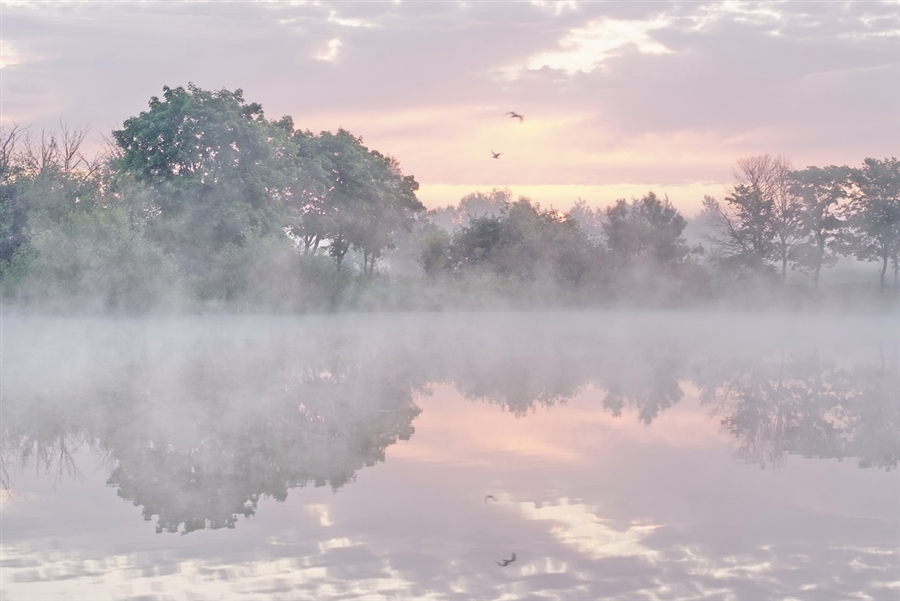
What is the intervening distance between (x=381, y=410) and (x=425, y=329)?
17792 mm

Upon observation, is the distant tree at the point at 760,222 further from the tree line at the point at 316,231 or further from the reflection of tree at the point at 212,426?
the reflection of tree at the point at 212,426

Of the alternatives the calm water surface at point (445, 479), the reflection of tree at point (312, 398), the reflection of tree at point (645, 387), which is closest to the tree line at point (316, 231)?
the reflection of tree at point (312, 398)

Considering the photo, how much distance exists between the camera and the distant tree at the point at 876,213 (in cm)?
5044

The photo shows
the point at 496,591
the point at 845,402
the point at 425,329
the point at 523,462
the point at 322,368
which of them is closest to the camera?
the point at 496,591

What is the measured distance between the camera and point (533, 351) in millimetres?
23547

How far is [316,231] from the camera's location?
4531cm

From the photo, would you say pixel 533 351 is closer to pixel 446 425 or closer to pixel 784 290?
pixel 446 425

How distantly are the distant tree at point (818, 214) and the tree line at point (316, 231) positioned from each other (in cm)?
7

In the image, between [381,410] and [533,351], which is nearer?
[381,410]

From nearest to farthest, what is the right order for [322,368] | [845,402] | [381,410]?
[381,410]
[845,402]
[322,368]

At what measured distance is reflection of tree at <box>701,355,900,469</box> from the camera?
1124 cm

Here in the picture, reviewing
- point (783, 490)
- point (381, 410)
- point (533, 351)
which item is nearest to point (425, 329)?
point (533, 351)

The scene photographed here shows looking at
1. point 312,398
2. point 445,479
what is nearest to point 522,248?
point 312,398

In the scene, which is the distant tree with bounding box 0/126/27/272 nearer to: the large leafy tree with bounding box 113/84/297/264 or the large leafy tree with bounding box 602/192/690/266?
the large leafy tree with bounding box 113/84/297/264
